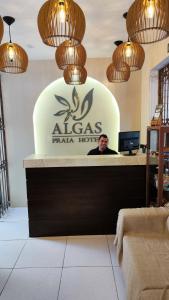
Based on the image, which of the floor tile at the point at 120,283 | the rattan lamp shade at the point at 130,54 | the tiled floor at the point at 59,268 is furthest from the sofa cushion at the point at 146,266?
the rattan lamp shade at the point at 130,54

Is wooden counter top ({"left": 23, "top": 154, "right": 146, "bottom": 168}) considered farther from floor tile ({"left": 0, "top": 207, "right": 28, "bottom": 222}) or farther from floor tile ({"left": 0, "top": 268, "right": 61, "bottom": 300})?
floor tile ({"left": 0, "top": 207, "right": 28, "bottom": 222})

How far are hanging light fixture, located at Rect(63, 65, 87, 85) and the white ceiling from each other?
2.30ft

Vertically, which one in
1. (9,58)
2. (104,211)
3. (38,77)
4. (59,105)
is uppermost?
(38,77)

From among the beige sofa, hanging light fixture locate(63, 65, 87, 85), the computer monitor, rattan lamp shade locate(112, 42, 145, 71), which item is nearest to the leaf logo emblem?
hanging light fixture locate(63, 65, 87, 85)

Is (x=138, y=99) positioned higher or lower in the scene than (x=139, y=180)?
higher

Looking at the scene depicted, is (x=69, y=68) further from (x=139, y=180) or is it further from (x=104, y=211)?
(x=104, y=211)

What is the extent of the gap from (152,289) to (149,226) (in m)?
0.90

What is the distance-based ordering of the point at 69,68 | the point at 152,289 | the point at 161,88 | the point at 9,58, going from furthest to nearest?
1. the point at 161,88
2. the point at 69,68
3. the point at 9,58
4. the point at 152,289

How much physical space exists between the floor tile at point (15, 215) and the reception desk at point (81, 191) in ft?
3.27

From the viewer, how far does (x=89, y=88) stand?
4.80 m

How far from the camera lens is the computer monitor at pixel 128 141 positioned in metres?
3.10

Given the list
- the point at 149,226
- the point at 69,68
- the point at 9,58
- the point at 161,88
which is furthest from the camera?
the point at 161,88

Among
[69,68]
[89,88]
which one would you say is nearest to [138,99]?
[89,88]

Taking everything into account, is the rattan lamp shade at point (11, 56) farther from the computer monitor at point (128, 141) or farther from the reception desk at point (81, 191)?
the computer monitor at point (128, 141)
